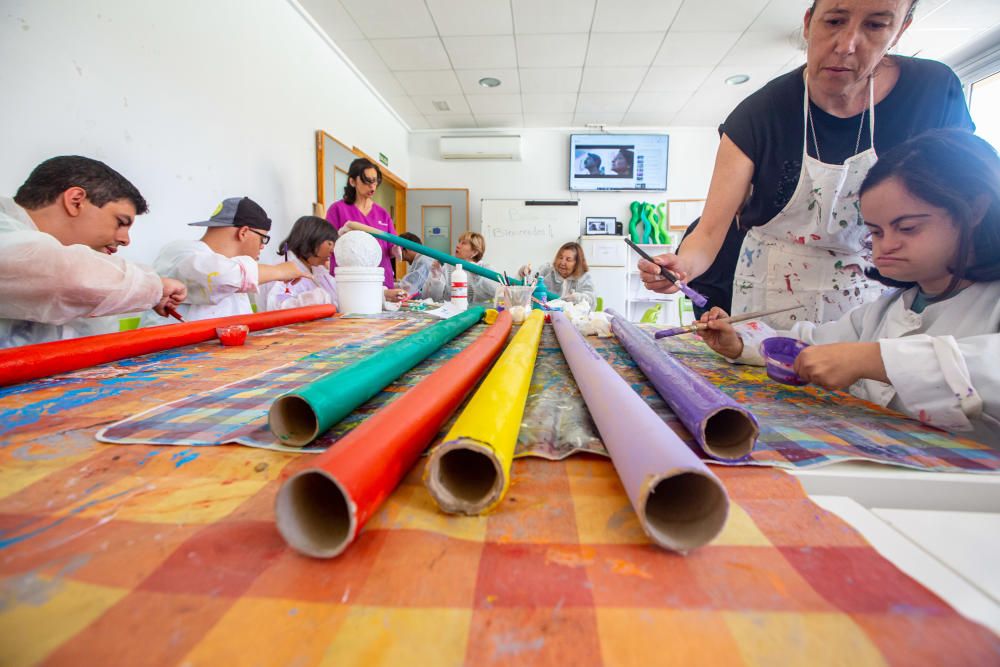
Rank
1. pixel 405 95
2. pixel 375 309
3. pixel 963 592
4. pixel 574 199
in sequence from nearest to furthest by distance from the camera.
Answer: pixel 963 592
pixel 375 309
pixel 405 95
pixel 574 199

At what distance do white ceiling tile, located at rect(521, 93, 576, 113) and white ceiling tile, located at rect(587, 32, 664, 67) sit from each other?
77 centimetres

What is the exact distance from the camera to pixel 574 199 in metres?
5.95

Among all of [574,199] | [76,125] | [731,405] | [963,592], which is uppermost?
[574,199]

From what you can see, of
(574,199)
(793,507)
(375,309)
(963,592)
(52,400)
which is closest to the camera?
(963,592)

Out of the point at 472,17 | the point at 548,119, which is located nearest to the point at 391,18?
the point at 472,17

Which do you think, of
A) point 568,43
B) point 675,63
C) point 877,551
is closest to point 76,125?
point 877,551

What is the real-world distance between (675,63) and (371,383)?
4.68 metres

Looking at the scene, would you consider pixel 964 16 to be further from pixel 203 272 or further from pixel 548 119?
pixel 203 272

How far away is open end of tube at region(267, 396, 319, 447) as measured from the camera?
0.62 m

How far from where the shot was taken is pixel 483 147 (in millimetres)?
5781

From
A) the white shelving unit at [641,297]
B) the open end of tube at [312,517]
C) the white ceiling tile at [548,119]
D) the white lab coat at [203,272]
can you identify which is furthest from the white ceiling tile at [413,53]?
the open end of tube at [312,517]

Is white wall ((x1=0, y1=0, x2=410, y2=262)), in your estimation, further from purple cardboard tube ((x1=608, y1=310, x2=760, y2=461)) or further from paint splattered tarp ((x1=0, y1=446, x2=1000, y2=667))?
purple cardboard tube ((x1=608, y1=310, x2=760, y2=461))

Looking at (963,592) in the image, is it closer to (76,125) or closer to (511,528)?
(511,528)

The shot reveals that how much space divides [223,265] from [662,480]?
1885 mm
